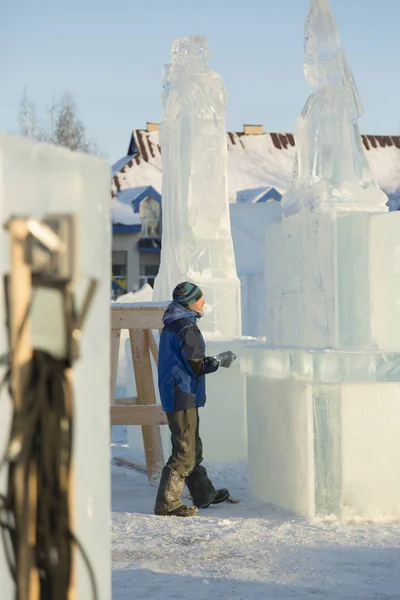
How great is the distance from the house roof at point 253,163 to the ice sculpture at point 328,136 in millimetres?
26950

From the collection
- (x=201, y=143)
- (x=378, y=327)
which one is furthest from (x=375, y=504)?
(x=201, y=143)

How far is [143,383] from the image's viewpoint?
8828mm

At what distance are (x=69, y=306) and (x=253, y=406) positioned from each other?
16.5 ft

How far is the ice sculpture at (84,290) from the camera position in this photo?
2643 mm

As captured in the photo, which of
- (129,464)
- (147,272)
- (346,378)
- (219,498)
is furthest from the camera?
(147,272)

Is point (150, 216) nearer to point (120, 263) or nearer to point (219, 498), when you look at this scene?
point (120, 263)

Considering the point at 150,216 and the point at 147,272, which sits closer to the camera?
the point at 150,216

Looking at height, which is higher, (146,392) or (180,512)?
(146,392)

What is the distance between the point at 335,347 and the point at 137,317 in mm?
2175

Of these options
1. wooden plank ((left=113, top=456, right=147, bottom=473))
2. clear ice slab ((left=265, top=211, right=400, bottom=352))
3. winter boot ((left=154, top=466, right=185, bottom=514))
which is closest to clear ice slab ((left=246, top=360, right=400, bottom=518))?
clear ice slab ((left=265, top=211, right=400, bottom=352))

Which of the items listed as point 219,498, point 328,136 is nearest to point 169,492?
point 219,498

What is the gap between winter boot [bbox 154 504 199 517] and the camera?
709 centimetres

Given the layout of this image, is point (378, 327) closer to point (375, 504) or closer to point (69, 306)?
point (375, 504)

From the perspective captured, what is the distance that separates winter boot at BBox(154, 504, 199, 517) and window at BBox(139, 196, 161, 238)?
96.2ft
